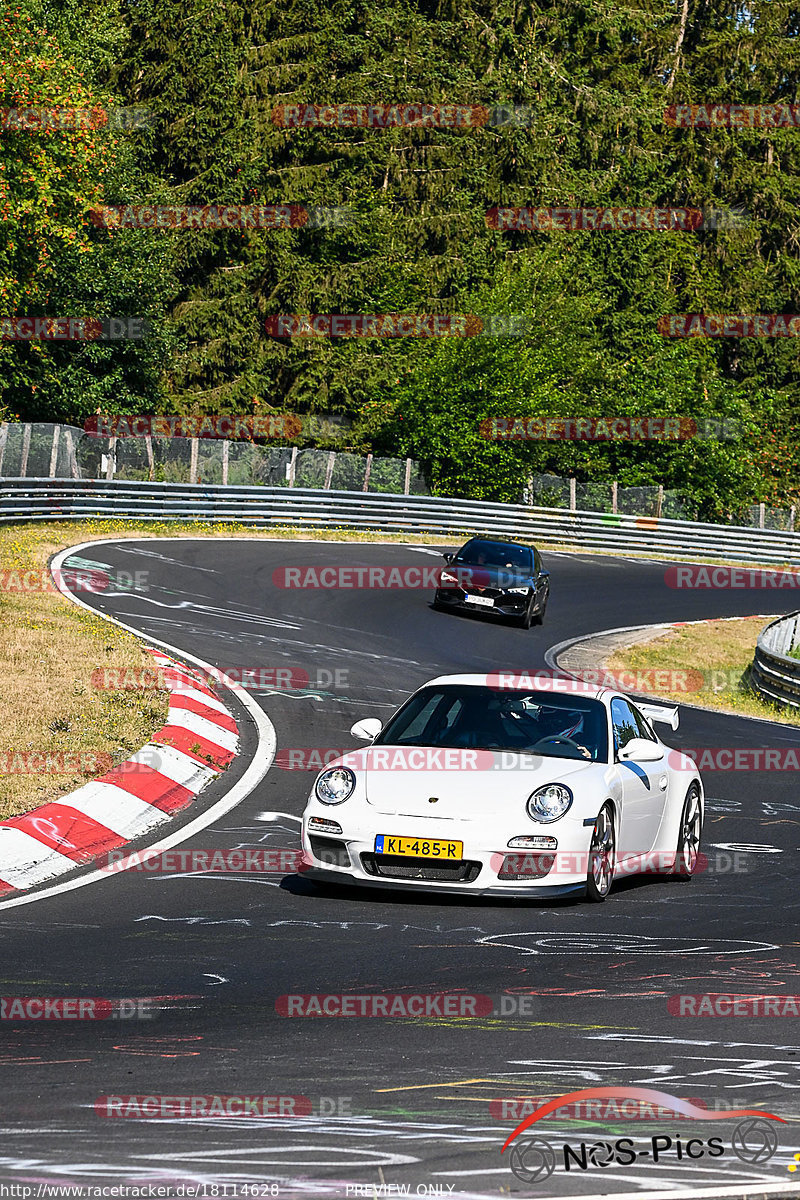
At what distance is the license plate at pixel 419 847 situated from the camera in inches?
363

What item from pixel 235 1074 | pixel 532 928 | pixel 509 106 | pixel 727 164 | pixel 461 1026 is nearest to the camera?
pixel 235 1074

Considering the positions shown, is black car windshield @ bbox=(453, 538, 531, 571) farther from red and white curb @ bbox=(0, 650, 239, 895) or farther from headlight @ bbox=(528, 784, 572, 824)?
headlight @ bbox=(528, 784, 572, 824)

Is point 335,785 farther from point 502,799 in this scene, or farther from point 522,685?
point 522,685

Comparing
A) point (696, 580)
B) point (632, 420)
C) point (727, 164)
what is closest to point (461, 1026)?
point (696, 580)

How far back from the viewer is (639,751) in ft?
34.1

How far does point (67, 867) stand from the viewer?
988 cm

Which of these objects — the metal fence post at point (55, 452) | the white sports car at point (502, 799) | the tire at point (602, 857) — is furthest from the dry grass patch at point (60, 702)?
the metal fence post at point (55, 452)

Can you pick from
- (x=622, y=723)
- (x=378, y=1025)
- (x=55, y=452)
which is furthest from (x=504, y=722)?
(x=55, y=452)

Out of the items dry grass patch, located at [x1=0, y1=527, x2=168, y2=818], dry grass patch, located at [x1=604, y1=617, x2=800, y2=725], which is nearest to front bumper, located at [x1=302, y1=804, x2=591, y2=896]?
dry grass patch, located at [x1=0, y1=527, x2=168, y2=818]

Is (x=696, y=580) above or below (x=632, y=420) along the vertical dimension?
below

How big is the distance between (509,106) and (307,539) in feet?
117

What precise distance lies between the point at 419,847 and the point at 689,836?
2.69m

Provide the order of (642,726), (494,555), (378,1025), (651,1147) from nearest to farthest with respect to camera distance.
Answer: (651,1147)
(378,1025)
(642,726)
(494,555)

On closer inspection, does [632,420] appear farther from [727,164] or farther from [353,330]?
[727,164]
